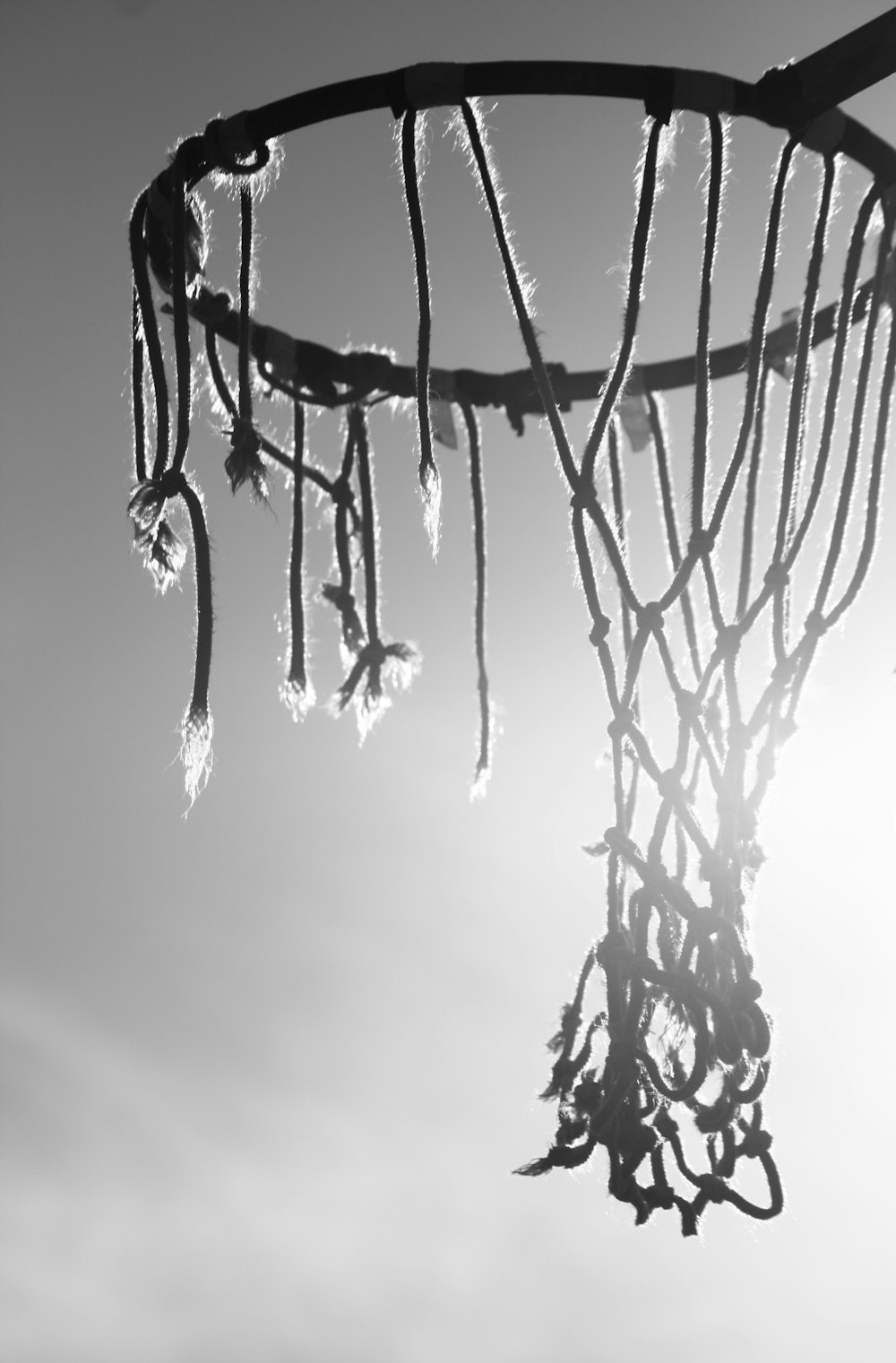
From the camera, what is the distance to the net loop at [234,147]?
1.43 m

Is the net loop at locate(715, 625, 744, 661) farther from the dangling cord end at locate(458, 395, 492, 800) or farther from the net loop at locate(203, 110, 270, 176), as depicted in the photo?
the net loop at locate(203, 110, 270, 176)

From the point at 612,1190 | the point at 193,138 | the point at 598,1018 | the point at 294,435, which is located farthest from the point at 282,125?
the point at 612,1190

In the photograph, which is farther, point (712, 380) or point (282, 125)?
point (712, 380)

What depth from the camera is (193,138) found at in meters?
1.47

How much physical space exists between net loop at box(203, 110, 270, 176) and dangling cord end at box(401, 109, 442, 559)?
0.21m

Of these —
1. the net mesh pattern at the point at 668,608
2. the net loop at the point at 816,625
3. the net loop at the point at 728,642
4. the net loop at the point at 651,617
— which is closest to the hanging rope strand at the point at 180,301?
the net mesh pattern at the point at 668,608

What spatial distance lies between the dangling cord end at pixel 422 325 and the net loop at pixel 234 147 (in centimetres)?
21

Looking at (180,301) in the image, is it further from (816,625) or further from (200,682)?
(816,625)

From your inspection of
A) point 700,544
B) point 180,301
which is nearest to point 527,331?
point 700,544

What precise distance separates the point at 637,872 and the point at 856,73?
0.95 meters

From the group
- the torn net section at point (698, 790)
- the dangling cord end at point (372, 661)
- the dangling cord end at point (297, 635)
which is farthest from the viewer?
the dangling cord end at point (372, 661)

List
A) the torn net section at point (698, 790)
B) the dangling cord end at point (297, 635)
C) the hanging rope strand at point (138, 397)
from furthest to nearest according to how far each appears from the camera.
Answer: the dangling cord end at point (297, 635) < the hanging rope strand at point (138, 397) < the torn net section at point (698, 790)

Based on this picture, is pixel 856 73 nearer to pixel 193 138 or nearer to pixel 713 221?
pixel 713 221

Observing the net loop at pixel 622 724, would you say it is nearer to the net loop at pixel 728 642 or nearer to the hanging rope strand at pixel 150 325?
the net loop at pixel 728 642
